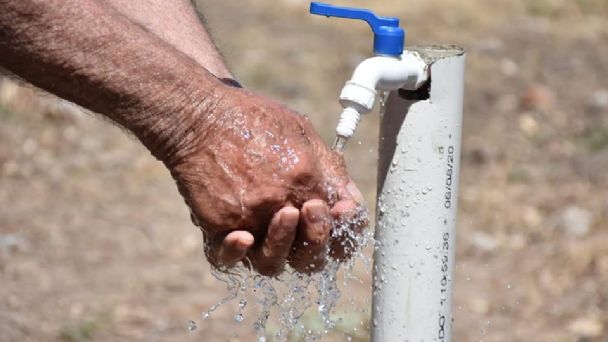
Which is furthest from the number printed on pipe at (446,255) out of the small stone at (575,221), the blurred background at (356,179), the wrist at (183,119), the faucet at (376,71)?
the small stone at (575,221)

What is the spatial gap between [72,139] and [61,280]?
4.16ft

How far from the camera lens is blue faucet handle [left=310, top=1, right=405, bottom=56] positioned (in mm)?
1883

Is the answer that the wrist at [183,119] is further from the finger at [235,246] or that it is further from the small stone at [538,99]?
the small stone at [538,99]

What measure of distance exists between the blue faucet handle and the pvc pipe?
9cm

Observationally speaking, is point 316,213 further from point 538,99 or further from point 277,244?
point 538,99

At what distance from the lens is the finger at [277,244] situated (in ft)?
5.90

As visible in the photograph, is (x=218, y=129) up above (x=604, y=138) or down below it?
below

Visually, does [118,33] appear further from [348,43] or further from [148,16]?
[348,43]

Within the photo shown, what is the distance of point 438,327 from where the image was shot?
2037 mm

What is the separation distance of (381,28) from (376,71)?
0.09 m

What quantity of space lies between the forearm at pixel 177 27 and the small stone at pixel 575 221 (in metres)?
2.18

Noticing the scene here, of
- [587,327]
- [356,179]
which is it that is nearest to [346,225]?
[587,327]

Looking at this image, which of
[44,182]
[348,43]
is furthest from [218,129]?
[348,43]

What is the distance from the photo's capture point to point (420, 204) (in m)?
1.99
